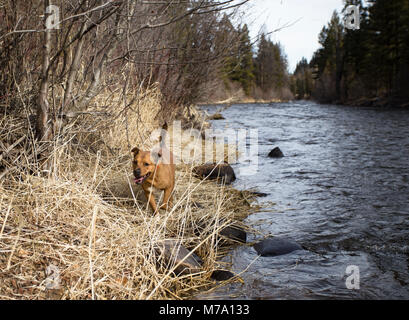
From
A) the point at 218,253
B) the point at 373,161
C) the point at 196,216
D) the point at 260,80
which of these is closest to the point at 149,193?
the point at 196,216

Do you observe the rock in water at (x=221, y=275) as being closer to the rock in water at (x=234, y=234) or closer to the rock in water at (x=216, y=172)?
the rock in water at (x=234, y=234)

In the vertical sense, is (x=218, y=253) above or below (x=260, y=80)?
below

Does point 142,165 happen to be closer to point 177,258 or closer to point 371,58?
point 177,258

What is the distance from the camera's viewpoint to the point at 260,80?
2432 inches

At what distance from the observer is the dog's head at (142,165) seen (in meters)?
3.92

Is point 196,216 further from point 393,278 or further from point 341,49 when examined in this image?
point 341,49

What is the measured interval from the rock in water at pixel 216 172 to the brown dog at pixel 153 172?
6.24 feet

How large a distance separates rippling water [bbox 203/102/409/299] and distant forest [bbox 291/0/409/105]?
22342 mm

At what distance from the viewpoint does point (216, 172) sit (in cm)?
650

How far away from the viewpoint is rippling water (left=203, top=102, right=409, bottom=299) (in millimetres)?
3039

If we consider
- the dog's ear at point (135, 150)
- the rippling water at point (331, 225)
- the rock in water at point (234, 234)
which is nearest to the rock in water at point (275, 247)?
the rippling water at point (331, 225)

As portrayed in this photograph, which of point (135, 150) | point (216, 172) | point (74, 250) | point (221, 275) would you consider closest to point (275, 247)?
point (221, 275)

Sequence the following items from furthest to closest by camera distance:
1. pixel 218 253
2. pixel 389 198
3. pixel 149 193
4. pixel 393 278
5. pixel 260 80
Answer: pixel 260 80, pixel 389 198, pixel 149 193, pixel 218 253, pixel 393 278

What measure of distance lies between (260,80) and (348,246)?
197 ft
